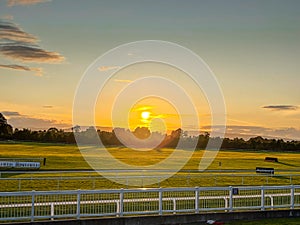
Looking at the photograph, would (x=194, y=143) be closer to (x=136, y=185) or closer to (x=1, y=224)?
(x=136, y=185)

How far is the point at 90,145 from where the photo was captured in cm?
13025

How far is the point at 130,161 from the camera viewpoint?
87.2m

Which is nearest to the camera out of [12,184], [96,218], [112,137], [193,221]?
[96,218]

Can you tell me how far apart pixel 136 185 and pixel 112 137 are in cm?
8698

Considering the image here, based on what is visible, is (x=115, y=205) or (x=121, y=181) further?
(x=121, y=181)

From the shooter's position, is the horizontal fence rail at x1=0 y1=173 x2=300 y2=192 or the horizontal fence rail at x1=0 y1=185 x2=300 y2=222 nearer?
the horizontal fence rail at x1=0 y1=185 x2=300 y2=222

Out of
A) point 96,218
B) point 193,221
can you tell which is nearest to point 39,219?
point 96,218

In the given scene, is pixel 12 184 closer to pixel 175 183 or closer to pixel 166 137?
pixel 175 183

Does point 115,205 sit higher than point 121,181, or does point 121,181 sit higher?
point 121,181

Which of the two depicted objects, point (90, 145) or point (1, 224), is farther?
point (90, 145)

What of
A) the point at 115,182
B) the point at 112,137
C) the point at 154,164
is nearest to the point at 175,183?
the point at 115,182

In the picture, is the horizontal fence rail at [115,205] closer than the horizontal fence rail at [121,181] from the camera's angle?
Yes

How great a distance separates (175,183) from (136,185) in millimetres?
4905

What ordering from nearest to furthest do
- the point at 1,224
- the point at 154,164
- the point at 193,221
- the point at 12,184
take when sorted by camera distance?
1. the point at 1,224
2. the point at 193,221
3. the point at 12,184
4. the point at 154,164
